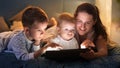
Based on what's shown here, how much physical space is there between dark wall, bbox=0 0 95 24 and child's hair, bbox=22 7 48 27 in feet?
0.33

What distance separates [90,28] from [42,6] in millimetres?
328

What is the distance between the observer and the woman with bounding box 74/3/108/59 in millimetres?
1493

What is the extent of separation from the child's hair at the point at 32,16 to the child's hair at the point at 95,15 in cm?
20

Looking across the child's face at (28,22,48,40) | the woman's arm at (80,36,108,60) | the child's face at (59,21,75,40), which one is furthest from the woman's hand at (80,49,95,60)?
the child's face at (28,22,48,40)

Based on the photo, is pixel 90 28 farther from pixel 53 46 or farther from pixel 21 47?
pixel 21 47

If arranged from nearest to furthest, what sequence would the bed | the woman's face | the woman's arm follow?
1. the bed
2. the woman's arm
3. the woman's face

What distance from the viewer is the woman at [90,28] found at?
1.49 metres

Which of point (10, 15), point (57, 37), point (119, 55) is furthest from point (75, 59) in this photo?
point (10, 15)

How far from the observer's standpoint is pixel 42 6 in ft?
5.12

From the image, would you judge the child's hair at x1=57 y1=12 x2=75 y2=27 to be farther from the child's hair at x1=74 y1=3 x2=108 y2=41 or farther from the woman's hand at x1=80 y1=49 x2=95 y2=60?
the woman's hand at x1=80 y1=49 x2=95 y2=60

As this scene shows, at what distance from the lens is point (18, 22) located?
59.3 inches

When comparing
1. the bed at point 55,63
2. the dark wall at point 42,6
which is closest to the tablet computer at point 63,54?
the bed at point 55,63

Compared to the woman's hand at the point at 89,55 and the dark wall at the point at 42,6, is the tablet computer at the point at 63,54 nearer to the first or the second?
the woman's hand at the point at 89,55

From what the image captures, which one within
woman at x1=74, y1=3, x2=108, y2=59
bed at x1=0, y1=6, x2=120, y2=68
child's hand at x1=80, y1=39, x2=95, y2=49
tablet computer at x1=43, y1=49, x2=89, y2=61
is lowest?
bed at x1=0, y1=6, x2=120, y2=68
